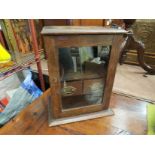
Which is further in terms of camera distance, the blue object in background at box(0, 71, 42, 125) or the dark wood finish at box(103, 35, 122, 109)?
the blue object in background at box(0, 71, 42, 125)

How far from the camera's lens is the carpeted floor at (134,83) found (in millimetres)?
1025

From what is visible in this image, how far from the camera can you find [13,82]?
1.15 m

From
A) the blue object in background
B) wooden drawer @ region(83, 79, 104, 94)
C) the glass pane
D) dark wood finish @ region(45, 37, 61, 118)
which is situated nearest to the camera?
dark wood finish @ region(45, 37, 61, 118)

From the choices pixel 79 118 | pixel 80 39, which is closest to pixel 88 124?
pixel 79 118

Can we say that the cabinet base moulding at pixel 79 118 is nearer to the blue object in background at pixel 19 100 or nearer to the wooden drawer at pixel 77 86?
the wooden drawer at pixel 77 86

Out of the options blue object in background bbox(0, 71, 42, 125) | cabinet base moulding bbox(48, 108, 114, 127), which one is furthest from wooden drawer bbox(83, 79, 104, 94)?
blue object in background bbox(0, 71, 42, 125)

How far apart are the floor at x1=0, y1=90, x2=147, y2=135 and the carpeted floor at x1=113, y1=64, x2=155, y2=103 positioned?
16 cm

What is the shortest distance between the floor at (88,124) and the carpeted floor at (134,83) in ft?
0.51

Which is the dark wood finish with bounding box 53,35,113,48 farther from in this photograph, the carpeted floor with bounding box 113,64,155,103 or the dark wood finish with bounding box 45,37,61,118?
the carpeted floor with bounding box 113,64,155,103

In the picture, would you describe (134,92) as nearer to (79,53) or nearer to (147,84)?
(147,84)

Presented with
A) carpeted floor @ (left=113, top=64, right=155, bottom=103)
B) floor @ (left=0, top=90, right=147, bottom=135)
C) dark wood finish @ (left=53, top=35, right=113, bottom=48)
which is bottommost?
carpeted floor @ (left=113, top=64, right=155, bottom=103)

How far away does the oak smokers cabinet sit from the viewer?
557 millimetres
